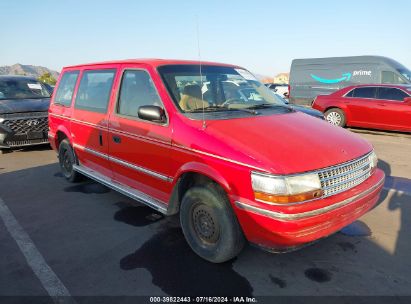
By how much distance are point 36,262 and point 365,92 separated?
34.1 feet

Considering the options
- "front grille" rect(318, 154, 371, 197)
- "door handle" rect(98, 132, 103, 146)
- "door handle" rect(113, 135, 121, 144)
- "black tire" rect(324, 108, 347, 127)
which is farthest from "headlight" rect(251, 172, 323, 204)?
"black tire" rect(324, 108, 347, 127)

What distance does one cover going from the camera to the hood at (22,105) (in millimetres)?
7629

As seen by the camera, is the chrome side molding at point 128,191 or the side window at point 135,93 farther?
the side window at point 135,93

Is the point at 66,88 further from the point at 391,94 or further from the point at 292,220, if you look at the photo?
the point at 391,94

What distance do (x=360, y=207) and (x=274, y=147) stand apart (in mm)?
1036

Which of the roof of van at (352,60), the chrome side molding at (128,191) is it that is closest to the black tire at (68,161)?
the chrome side molding at (128,191)

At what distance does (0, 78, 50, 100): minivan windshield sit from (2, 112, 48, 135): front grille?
1.02 meters

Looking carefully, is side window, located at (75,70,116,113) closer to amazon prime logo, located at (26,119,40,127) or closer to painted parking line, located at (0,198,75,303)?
painted parking line, located at (0,198,75,303)

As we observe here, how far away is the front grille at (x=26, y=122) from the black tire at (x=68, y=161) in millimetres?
2542

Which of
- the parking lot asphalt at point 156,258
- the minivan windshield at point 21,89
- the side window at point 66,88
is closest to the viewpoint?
the parking lot asphalt at point 156,258

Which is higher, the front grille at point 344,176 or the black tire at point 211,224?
the front grille at point 344,176

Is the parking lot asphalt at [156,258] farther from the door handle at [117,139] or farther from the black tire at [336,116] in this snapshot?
the black tire at [336,116]

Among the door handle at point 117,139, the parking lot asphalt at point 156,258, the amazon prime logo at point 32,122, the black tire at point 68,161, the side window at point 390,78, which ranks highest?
the door handle at point 117,139

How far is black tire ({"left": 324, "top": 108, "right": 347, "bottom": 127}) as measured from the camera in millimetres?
10961
